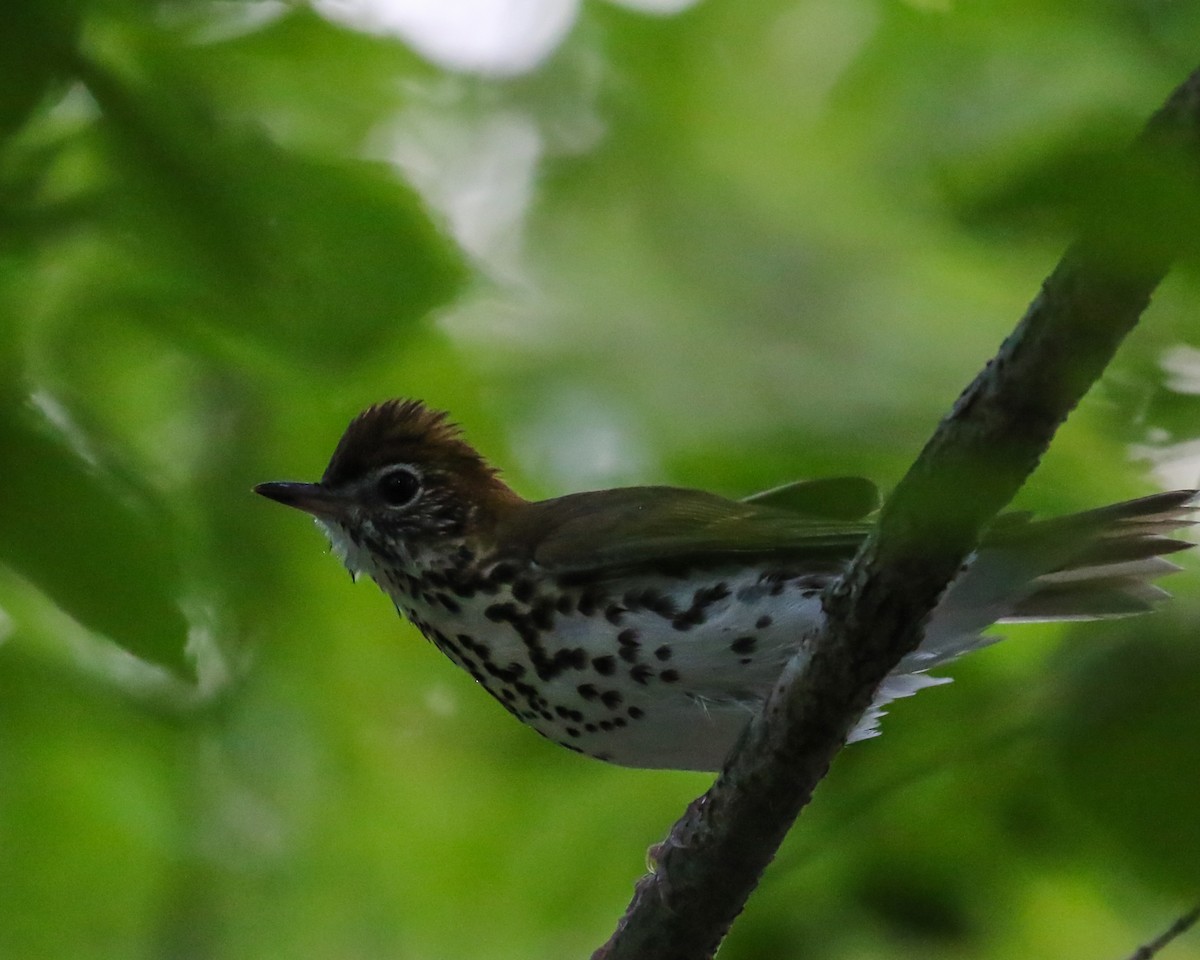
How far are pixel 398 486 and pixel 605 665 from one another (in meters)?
1.12

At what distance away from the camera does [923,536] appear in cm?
130

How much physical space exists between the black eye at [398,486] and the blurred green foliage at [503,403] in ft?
0.80

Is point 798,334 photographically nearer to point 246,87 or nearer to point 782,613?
point 782,613

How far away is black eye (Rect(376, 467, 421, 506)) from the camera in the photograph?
13.8 feet

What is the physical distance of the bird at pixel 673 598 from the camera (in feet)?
10.3

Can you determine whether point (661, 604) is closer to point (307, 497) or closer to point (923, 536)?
point (307, 497)

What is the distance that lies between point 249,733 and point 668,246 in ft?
9.98

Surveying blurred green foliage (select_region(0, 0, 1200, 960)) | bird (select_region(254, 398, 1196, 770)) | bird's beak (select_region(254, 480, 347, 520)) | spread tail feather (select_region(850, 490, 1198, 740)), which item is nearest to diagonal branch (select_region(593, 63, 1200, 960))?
blurred green foliage (select_region(0, 0, 1200, 960))

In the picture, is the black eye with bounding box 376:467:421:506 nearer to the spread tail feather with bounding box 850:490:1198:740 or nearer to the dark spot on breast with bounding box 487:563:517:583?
the dark spot on breast with bounding box 487:563:517:583

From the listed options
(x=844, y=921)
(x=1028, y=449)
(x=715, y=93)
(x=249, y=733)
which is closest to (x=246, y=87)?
(x=1028, y=449)

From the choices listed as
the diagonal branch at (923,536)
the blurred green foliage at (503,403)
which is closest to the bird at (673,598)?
the blurred green foliage at (503,403)

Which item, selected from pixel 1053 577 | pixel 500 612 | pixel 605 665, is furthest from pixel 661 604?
pixel 1053 577

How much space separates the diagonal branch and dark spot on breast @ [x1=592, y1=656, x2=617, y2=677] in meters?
0.58

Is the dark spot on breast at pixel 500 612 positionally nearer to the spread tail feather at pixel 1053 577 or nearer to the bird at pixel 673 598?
the bird at pixel 673 598
